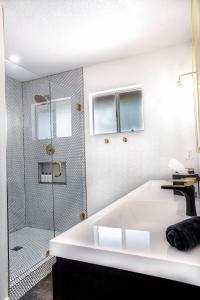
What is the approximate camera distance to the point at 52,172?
3250mm

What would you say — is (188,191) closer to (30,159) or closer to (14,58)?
(14,58)

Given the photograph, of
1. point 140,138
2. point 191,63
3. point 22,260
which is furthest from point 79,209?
point 191,63

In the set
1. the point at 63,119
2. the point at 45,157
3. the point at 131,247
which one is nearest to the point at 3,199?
the point at 131,247

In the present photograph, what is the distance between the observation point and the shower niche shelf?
3205 mm

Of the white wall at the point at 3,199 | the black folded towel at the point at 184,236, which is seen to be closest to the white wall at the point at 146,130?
the white wall at the point at 3,199

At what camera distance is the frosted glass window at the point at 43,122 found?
3309 millimetres

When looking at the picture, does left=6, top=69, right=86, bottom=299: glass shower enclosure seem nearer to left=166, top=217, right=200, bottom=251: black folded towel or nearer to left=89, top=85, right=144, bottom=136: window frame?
left=89, top=85, right=144, bottom=136: window frame

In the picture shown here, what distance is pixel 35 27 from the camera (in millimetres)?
1980

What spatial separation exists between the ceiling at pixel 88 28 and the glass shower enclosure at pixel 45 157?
21.2 inches

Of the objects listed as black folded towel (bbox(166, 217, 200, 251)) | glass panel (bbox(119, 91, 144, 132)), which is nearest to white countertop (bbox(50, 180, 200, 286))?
black folded towel (bbox(166, 217, 200, 251))

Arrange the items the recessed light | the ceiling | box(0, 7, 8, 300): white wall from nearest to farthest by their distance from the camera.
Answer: box(0, 7, 8, 300): white wall
the ceiling
the recessed light

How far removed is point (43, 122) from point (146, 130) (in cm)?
169

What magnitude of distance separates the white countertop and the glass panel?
1818 millimetres

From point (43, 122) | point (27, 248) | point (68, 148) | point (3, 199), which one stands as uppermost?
point (43, 122)
